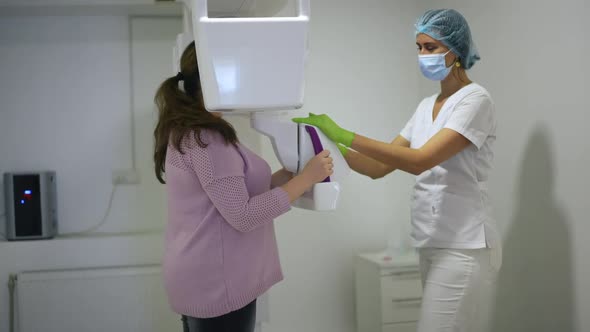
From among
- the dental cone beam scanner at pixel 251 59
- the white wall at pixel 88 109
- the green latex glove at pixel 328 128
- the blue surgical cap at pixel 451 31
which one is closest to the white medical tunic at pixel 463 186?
the blue surgical cap at pixel 451 31

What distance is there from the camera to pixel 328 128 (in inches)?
70.3

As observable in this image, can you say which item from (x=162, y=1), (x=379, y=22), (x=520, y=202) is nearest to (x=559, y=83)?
(x=520, y=202)

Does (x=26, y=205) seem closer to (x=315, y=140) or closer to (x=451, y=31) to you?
(x=315, y=140)

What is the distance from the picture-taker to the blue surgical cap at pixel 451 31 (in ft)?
6.07

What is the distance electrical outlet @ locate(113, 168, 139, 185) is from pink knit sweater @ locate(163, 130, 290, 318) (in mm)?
1597

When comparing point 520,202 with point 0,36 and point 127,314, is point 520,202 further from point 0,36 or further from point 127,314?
point 0,36

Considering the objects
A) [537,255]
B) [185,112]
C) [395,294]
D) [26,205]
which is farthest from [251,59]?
[26,205]

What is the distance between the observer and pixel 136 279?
2.97 m

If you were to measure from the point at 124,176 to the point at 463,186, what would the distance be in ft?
6.38

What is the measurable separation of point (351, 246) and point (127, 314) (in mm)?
1181

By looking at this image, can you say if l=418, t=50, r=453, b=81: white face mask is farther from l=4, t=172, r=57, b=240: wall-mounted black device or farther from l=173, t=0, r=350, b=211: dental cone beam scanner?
l=4, t=172, r=57, b=240: wall-mounted black device

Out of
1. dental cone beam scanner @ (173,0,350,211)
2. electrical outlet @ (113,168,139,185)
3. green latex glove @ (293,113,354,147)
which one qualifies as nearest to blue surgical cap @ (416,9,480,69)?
green latex glove @ (293,113,354,147)

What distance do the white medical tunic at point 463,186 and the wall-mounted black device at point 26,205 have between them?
189cm

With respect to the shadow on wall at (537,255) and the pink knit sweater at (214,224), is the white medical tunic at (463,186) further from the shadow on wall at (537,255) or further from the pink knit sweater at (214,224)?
the pink knit sweater at (214,224)
